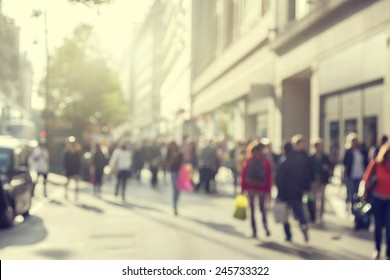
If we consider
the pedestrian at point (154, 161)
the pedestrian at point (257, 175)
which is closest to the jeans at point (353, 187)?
the pedestrian at point (257, 175)

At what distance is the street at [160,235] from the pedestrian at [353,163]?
0.67m

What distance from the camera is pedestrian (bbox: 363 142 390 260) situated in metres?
7.92

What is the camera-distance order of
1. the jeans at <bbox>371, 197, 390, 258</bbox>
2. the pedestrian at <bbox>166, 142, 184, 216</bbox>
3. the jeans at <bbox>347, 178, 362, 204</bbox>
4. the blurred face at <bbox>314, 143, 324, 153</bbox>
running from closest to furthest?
the jeans at <bbox>371, 197, 390, 258</bbox> < the jeans at <bbox>347, 178, 362, 204</bbox> < the blurred face at <bbox>314, 143, 324, 153</bbox> < the pedestrian at <bbox>166, 142, 184, 216</bbox>

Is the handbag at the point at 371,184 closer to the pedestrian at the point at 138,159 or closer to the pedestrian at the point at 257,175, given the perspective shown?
the pedestrian at the point at 257,175

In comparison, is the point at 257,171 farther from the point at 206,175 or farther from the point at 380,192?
the point at 206,175

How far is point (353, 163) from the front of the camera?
1148 cm

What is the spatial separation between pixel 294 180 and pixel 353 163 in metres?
2.50

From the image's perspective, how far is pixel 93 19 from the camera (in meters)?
7.30

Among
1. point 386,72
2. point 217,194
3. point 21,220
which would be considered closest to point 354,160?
point 386,72

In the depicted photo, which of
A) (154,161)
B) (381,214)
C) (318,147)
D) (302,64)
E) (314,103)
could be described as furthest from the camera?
(154,161)

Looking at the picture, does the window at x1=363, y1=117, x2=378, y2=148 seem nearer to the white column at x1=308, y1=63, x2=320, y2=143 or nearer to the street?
the street

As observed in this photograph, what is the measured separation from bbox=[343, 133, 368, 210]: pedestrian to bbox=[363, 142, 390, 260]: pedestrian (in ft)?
10.8

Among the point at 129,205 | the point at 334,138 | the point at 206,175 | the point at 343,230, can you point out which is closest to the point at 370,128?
the point at 334,138

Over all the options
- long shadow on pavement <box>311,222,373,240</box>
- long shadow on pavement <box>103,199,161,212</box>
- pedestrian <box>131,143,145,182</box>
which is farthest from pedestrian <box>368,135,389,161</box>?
pedestrian <box>131,143,145,182</box>
